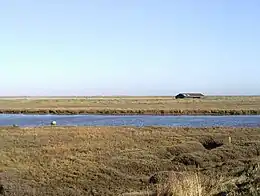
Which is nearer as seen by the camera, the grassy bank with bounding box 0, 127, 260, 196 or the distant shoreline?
the grassy bank with bounding box 0, 127, 260, 196

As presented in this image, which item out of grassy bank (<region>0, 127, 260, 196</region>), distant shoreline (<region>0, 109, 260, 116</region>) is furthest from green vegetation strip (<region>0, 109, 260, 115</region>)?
grassy bank (<region>0, 127, 260, 196</region>)

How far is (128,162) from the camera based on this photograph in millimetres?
24188

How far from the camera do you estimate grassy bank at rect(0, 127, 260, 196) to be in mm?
16438

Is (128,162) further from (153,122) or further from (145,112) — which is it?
(145,112)

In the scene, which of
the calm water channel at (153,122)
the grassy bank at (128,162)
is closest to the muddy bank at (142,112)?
the calm water channel at (153,122)

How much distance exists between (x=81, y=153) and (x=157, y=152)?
4487mm

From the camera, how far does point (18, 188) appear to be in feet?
62.5

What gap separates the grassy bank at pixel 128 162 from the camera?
1644 cm

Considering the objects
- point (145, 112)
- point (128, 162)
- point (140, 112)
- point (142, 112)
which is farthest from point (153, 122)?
point (128, 162)

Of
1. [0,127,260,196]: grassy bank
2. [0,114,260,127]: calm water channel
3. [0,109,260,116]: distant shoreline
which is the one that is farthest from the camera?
[0,109,260,116]: distant shoreline

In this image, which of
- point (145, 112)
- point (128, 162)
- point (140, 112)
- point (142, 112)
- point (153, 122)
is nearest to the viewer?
point (128, 162)

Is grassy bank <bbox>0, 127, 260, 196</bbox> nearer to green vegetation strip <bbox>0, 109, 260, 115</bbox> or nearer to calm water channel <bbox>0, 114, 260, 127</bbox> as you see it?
calm water channel <bbox>0, 114, 260, 127</bbox>

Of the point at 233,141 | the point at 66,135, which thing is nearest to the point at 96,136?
the point at 66,135

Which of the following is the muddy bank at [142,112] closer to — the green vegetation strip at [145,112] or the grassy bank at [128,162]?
Answer: the green vegetation strip at [145,112]
